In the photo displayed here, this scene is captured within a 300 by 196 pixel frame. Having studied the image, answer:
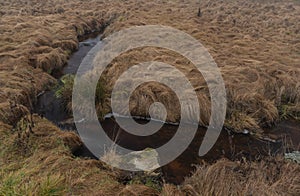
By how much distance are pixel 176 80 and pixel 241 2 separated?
19.5 meters

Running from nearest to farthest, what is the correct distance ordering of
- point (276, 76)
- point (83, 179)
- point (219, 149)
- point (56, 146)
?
1. point (83, 179)
2. point (56, 146)
3. point (219, 149)
4. point (276, 76)

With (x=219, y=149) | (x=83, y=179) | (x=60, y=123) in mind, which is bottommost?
(x=219, y=149)

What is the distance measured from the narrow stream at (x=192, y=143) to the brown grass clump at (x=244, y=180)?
2.11 ft

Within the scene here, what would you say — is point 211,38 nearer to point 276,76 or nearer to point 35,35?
point 276,76

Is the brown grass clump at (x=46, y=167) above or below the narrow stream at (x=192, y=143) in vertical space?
above

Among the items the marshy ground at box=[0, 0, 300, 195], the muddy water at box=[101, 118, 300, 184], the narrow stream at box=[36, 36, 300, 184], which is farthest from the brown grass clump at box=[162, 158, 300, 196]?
the muddy water at box=[101, 118, 300, 184]

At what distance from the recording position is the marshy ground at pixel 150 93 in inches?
176

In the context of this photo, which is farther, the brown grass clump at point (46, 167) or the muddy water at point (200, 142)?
the muddy water at point (200, 142)

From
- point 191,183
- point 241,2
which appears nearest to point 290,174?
point 191,183

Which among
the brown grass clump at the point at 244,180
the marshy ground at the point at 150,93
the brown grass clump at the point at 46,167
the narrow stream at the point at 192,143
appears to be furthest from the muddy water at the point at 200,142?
the brown grass clump at the point at 46,167

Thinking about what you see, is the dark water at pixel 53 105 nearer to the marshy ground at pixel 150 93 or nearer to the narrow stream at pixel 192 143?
the narrow stream at pixel 192 143

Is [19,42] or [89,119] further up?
[19,42]

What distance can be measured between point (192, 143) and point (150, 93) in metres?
2.08

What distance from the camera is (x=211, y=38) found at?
43.6 feet
